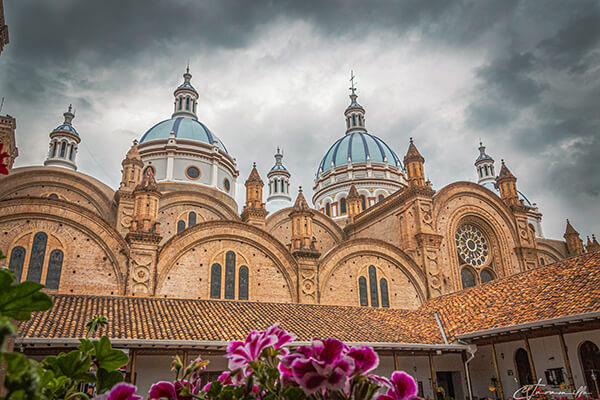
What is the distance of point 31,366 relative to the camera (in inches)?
58.9

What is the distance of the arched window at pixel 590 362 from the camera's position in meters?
16.3

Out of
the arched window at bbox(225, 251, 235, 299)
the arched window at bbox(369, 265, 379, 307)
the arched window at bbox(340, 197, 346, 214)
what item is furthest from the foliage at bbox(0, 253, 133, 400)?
the arched window at bbox(340, 197, 346, 214)

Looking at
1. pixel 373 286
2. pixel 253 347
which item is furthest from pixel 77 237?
pixel 253 347

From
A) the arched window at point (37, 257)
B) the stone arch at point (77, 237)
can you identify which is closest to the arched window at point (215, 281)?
the stone arch at point (77, 237)

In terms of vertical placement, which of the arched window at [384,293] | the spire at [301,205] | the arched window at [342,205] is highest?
the arched window at [342,205]

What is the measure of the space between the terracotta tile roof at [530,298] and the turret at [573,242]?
2750 centimetres

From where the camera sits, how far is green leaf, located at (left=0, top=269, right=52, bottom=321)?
1.71 m

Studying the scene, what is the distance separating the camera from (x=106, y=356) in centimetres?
245

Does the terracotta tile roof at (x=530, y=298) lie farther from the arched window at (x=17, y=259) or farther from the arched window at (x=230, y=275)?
the arched window at (x=17, y=259)

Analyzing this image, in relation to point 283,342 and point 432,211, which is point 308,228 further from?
point 283,342

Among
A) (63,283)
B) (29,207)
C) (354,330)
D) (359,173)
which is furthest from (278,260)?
(359,173)

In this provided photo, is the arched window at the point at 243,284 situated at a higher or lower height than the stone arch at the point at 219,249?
lower

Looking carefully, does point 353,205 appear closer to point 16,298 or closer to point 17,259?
point 17,259

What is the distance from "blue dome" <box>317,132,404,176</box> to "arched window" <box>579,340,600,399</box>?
38.5 m
